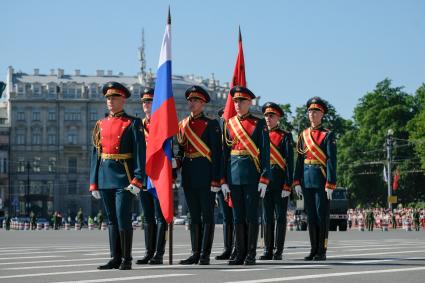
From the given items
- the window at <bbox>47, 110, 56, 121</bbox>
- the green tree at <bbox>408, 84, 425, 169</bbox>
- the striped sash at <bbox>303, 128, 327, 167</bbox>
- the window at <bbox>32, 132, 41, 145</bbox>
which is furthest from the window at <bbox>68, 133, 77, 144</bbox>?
the striped sash at <bbox>303, 128, 327, 167</bbox>

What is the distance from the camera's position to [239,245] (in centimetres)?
1336

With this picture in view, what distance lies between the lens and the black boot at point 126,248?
12.2 metres

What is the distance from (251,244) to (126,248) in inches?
70.5

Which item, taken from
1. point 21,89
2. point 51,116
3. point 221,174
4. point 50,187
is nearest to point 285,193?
point 221,174

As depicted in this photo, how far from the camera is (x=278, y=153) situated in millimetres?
15484

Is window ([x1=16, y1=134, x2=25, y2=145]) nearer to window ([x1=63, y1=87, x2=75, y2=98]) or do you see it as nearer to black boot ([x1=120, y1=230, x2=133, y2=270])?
window ([x1=63, y1=87, x2=75, y2=98])

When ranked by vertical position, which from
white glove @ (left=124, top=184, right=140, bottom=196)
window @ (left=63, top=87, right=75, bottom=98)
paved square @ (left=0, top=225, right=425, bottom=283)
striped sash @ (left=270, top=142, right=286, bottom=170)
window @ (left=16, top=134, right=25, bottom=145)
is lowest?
paved square @ (left=0, top=225, right=425, bottom=283)

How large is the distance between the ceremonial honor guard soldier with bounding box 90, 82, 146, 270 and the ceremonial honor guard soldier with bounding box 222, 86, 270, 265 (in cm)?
147

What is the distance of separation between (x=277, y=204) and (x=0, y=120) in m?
125

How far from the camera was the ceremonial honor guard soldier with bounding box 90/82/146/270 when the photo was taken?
1247 centimetres

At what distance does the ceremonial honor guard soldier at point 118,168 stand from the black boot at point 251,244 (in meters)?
1.60

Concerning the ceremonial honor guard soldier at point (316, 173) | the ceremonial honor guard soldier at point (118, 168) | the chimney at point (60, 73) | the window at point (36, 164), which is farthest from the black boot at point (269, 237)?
the chimney at point (60, 73)

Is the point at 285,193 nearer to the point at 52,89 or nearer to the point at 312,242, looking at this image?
the point at 312,242

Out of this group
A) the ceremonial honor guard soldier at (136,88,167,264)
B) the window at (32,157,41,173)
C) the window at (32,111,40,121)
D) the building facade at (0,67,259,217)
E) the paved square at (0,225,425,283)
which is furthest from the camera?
the window at (32,111,40,121)
